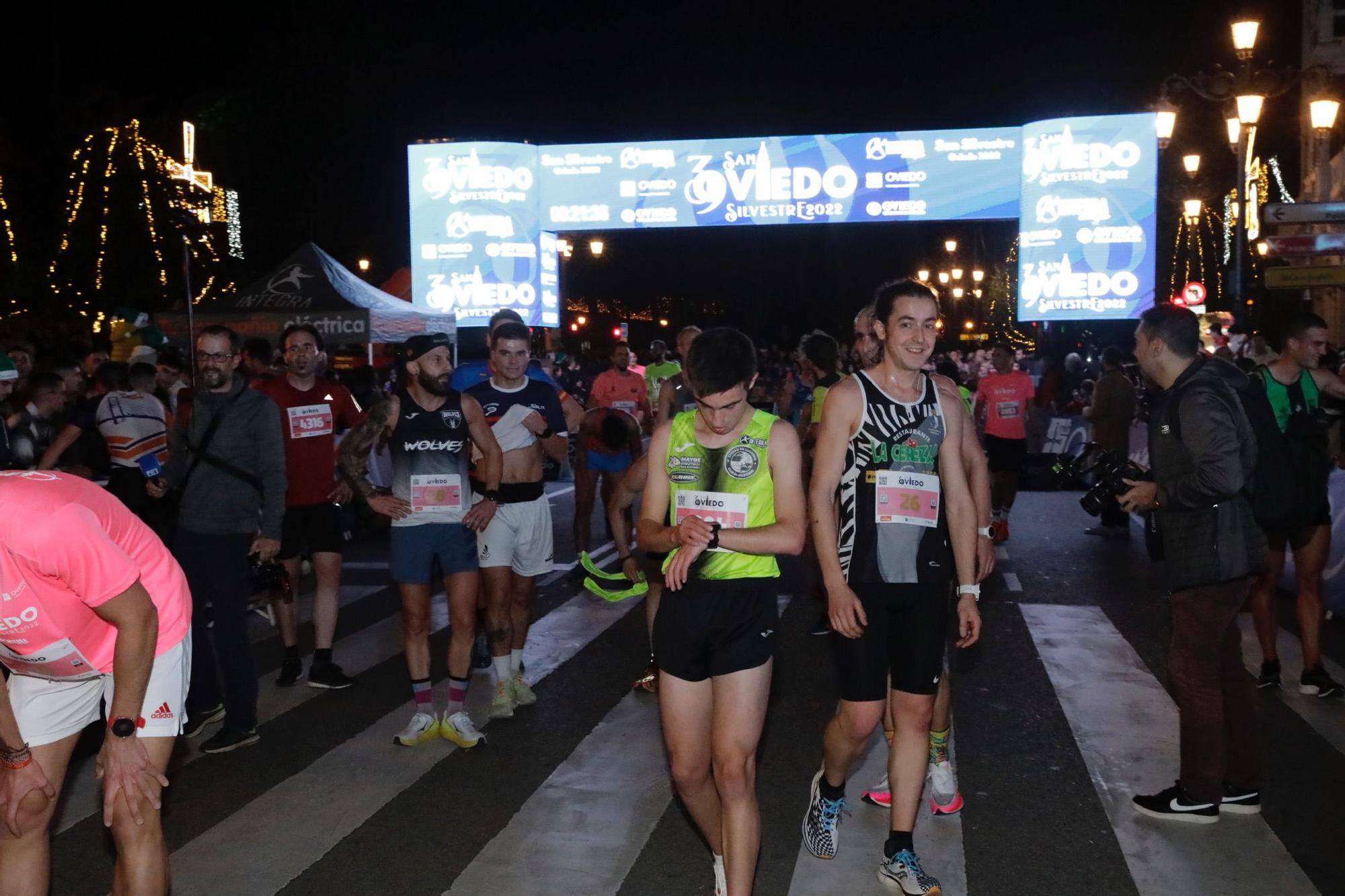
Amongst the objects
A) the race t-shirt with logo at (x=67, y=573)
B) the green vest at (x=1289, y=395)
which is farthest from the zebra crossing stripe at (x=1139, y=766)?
the race t-shirt with logo at (x=67, y=573)

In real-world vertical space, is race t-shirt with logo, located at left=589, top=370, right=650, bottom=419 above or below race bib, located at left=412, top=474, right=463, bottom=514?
above

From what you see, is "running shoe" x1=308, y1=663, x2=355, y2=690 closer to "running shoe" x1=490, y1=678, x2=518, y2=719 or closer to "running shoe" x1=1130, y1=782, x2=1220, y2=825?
"running shoe" x1=490, y1=678, x2=518, y2=719

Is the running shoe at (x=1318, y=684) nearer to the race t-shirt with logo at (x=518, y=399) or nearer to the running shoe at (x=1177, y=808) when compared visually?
the running shoe at (x=1177, y=808)

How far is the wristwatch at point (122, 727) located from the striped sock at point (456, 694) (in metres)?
3.12

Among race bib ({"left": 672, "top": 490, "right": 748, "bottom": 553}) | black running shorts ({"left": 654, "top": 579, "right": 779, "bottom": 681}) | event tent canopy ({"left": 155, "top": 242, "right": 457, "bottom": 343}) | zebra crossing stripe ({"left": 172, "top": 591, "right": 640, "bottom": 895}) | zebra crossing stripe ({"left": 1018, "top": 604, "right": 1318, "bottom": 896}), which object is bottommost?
zebra crossing stripe ({"left": 172, "top": 591, "right": 640, "bottom": 895})

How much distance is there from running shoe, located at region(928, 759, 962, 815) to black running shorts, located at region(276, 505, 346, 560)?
395 centimetres

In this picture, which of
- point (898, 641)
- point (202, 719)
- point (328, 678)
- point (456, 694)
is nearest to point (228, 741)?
point (202, 719)

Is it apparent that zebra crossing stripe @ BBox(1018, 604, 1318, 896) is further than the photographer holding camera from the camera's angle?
No

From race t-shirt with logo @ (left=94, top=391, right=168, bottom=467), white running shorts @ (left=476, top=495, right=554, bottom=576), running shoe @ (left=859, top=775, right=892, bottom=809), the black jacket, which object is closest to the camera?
the black jacket

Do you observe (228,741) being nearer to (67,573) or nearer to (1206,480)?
(67,573)

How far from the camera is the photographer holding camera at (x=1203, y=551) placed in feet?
16.5

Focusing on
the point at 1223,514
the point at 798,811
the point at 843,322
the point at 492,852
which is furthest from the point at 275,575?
the point at 843,322

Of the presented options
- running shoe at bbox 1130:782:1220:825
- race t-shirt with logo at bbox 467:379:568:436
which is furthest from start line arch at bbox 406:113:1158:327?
running shoe at bbox 1130:782:1220:825

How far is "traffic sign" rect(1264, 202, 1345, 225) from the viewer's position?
11602 mm
